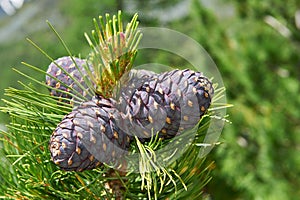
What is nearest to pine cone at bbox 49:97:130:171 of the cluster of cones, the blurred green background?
the cluster of cones

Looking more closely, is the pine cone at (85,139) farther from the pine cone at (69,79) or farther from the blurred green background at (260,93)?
the blurred green background at (260,93)

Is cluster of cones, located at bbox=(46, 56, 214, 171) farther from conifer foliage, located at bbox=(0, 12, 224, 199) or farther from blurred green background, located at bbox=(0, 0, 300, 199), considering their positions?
blurred green background, located at bbox=(0, 0, 300, 199)

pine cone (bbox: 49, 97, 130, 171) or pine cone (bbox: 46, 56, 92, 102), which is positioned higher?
pine cone (bbox: 46, 56, 92, 102)

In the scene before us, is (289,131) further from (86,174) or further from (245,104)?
(86,174)

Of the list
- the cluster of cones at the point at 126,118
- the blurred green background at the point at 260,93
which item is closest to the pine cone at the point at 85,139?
the cluster of cones at the point at 126,118

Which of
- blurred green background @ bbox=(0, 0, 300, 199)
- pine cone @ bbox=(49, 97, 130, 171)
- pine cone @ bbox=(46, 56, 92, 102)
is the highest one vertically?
pine cone @ bbox=(46, 56, 92, 102)

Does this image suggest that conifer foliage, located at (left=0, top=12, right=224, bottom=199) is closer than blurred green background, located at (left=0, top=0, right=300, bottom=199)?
Yes

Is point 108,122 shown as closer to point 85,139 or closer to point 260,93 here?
point 85,139

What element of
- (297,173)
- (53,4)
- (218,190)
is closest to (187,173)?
(297,173)
